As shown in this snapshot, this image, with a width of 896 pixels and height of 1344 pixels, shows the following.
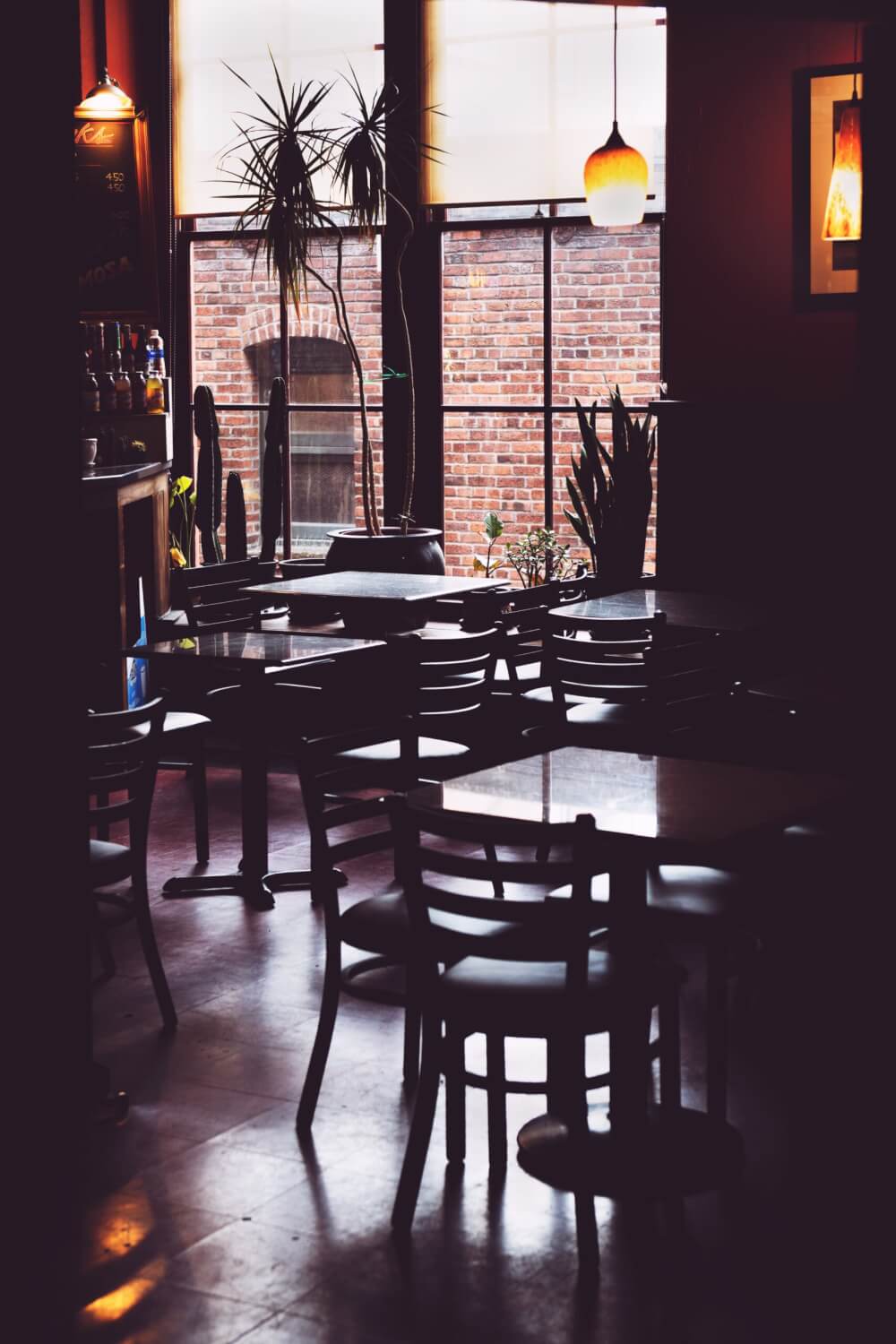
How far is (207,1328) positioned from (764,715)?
106 inches

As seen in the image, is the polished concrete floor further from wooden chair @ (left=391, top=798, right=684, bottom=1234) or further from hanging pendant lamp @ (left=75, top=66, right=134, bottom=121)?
hanging pendant lamp @ (left=75, top=66, right=134, bottom=121)

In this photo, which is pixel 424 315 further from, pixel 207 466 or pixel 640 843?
pixel 640 843

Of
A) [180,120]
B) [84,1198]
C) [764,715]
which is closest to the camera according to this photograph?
[84,1198]

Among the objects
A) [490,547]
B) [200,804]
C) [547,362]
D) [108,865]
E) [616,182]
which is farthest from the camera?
[490,547]

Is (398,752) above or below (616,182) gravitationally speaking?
below

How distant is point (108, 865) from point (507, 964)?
1360 mm

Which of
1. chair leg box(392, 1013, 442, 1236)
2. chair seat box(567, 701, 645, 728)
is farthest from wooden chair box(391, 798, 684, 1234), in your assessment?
chair seat box(567, 701, 645, 728)

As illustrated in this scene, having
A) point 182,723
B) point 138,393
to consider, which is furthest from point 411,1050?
point 138,393

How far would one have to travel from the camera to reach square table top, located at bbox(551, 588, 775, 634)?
584 cm

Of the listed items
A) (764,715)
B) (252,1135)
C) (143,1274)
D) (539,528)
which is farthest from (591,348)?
(143,1274)

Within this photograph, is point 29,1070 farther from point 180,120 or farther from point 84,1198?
point 180,120

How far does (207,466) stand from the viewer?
888cm

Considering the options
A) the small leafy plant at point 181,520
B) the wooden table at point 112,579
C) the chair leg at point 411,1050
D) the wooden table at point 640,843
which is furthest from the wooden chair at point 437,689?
the small leafy plant at point 181,520

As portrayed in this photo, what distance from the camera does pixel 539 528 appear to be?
8.41m
